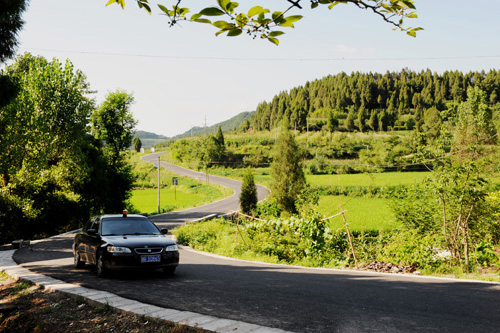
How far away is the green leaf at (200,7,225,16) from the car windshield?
28.5ft

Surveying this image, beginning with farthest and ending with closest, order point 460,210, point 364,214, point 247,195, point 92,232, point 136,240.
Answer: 1. point 364,214
2. point 247,195
3. point 460,210
4. point 92,232
5. point 136,240

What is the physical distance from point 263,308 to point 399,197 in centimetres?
788

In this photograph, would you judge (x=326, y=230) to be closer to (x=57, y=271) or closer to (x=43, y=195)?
(x=57, y=271)

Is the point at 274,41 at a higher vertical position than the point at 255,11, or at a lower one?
lower

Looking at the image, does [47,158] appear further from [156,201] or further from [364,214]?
[156,201]

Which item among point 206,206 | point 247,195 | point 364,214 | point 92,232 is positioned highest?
point 92,232

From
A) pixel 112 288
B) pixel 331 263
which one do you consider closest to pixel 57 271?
pixel 112 288

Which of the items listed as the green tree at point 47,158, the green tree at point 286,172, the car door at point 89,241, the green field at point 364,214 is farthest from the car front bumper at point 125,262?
the green tree at point 286,172

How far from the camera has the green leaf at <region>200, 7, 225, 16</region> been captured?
2.09 metres

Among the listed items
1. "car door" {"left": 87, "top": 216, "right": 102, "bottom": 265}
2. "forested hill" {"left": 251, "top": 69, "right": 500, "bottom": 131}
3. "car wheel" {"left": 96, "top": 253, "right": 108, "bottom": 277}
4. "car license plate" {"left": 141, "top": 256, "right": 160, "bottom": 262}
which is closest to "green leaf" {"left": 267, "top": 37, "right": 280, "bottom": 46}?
"car license plate" {"left": 141, "top": 256, "right": 160, "bottom": 262}

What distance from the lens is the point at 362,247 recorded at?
46.9 ft

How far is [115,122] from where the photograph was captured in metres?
37.5

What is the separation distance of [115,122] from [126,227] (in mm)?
29534

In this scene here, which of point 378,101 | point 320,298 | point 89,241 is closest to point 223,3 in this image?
point 320,298
